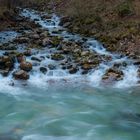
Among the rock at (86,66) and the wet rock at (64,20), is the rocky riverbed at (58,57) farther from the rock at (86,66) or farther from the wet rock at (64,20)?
the wet rock at (64,20)

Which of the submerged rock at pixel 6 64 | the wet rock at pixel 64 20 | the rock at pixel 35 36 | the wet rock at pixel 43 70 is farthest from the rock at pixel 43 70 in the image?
the wet rock at pixel 64 20

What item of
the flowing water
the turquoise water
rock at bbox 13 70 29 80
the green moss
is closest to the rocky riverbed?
rock at bbox 13 70 29 80

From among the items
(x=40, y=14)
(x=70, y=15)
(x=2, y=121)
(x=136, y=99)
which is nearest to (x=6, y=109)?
(x=2, y=121)

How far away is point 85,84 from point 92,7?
26.8ft

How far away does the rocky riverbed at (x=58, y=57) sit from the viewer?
505 inches

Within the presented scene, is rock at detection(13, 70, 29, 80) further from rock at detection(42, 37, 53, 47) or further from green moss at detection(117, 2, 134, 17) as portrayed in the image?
green moss at detection(117, 2, 134, 17)

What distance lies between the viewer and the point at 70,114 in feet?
32.3

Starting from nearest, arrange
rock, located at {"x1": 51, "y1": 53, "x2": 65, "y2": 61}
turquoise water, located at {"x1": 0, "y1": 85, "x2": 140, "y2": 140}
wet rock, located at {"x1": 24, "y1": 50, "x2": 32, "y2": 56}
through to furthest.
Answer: turquoise water, located at {"x1": 0, "y1": 85, "x2": 140, "y2": 140} < rock, located at {"x1": 51, "y1": 53, "x2": 65, "y2": 61} < wet rock, located at {"x1": 24, "y1": 50, "x2": 32, "y2": 56}

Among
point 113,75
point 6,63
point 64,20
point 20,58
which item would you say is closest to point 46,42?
point 20,58

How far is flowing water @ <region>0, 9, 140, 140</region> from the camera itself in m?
8.76

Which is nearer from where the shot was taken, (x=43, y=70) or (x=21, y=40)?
(x=43, y=70)

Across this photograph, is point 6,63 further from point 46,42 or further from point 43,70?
point 46,42

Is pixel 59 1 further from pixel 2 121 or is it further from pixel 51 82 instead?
pixel 2 121

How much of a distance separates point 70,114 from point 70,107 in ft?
1.77
